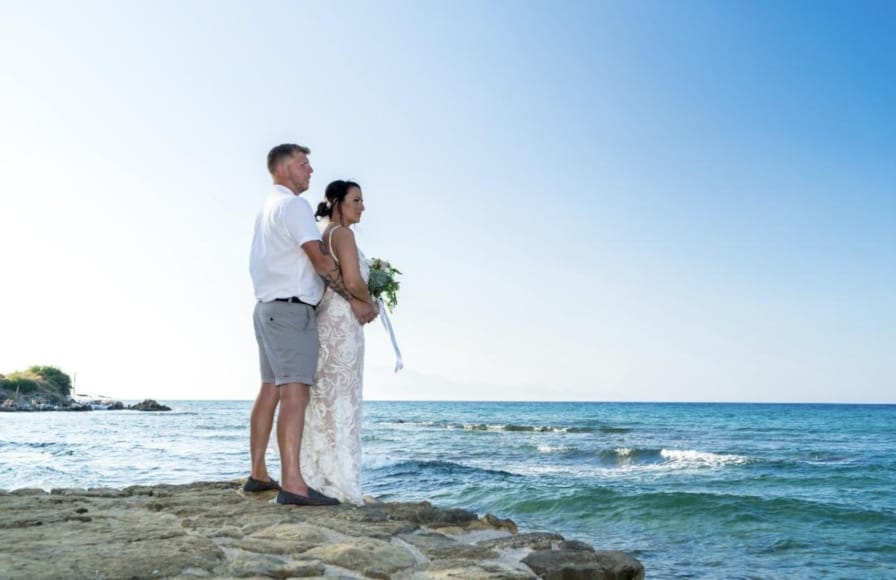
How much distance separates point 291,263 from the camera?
4.47m

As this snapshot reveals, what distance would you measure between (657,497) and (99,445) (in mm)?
13867

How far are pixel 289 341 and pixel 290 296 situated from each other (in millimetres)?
281

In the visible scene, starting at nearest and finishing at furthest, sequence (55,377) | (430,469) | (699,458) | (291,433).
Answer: (291,433) < (430,469) < (699,458) < (55,377)

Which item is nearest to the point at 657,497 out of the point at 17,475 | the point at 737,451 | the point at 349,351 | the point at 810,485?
the point at 810,485

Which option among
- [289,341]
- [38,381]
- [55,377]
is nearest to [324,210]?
[289,341]

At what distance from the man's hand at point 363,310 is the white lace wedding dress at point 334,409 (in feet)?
0.13

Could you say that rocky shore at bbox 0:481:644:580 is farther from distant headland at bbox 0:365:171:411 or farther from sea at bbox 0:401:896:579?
distant headland at bbox 0:365:171:411

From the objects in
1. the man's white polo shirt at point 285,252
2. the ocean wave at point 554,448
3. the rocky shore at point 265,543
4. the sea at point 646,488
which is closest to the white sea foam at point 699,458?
the sea at point 646,488

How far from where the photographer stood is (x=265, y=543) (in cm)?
310

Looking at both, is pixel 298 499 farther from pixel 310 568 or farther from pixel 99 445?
pixel 99 445

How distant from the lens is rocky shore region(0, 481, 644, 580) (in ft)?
8.75

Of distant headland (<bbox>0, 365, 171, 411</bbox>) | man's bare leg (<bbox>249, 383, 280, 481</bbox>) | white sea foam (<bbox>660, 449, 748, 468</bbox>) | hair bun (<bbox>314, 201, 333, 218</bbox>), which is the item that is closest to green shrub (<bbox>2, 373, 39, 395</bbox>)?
distant headland (<bbox>0, 365, 171, 411</bbox>)

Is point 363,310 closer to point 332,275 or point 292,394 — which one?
point 332,275

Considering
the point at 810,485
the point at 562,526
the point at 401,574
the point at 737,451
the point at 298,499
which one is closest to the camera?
the point at 401,574
